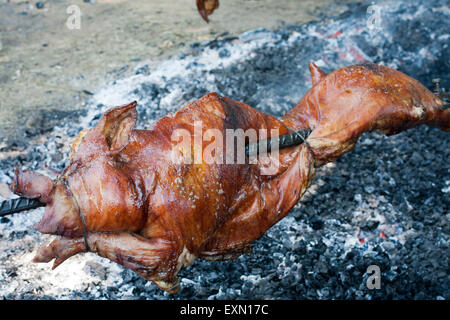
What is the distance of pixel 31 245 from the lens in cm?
366

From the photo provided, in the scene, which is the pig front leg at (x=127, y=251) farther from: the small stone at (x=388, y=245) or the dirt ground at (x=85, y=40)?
the dirt ground at (x=85, y=40)

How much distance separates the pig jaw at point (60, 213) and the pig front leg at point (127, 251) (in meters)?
0.16

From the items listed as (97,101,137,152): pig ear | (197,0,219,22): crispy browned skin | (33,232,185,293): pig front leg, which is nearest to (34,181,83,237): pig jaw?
(33,232,185,293): pig front leg

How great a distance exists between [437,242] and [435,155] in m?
1.21

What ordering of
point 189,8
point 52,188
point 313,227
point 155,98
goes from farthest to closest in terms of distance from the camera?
point 189,8 < point 155,98 < point 313,227 < point 52,188

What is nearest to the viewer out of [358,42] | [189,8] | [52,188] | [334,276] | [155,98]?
[52,188]

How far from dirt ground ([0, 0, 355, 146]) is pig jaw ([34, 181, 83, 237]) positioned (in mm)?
2839

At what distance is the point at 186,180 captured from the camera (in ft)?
8.56

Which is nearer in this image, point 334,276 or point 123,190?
point 123,190

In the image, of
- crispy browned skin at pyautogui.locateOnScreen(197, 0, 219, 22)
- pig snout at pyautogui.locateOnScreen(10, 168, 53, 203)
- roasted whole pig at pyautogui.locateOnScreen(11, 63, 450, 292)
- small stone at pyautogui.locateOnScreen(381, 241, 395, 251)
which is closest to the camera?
pig snout at pyautogui.locateOnScreen(10, 168, 53, 203)

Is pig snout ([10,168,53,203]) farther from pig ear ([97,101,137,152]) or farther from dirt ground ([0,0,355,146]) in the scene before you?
dirt ground ([0,0,355,146])

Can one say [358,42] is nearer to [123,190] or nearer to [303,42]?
[303,42]

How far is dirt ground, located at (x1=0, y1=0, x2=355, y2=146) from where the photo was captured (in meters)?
5.46

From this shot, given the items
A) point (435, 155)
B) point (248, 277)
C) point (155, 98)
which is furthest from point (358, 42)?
point (248, 277)
